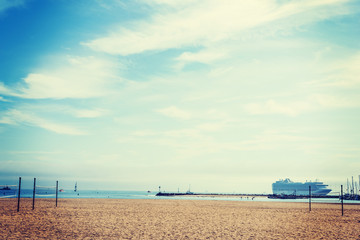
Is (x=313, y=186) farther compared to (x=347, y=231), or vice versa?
(x=313, y=186)

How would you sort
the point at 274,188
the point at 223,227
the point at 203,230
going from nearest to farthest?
the point at 203,230, the point at 223,227, the point at 274,188

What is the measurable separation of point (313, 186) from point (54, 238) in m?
178

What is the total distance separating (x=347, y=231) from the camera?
54.0 ft

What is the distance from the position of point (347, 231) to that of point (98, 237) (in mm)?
13439

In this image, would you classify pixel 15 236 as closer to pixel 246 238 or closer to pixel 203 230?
pixel 203 230

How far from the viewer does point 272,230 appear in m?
16.3

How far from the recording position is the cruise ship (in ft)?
541

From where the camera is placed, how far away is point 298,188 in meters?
178

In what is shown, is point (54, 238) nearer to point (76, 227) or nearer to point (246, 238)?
point (76, 227)

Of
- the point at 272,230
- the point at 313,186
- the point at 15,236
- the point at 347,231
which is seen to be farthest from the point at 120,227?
the point at 313,186

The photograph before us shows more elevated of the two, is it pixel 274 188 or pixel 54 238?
pixel 54 238

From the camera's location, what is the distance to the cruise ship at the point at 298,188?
165 meters

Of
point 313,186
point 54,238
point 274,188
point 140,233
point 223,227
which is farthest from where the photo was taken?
point 274,188

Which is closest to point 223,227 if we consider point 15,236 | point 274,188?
point 15,236
